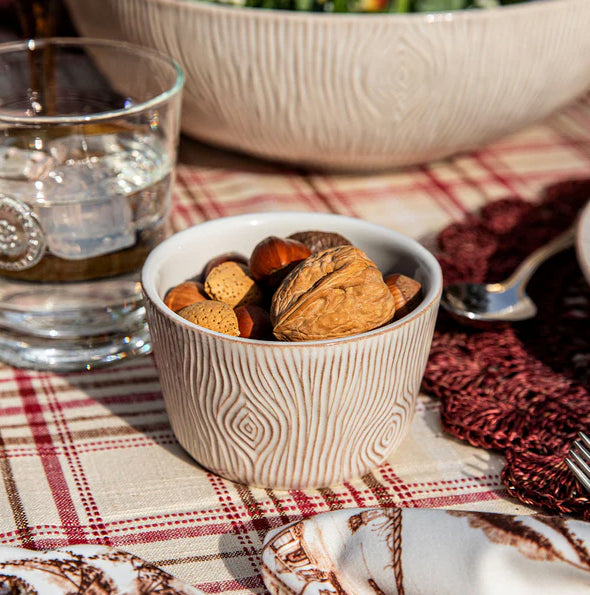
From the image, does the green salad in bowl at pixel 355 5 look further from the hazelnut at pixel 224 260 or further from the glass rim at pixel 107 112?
the hazelnut at pixel 224 260

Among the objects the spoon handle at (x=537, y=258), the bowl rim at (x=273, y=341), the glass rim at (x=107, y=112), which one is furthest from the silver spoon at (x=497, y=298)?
the glass rim at (x=107, y=112)

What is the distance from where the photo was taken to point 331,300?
44 cm

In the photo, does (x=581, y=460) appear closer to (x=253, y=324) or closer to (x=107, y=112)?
(x=253, y=324)

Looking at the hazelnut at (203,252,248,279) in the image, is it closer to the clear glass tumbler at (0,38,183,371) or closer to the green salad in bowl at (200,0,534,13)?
the clear glass tumbler at (0,38,183,371)

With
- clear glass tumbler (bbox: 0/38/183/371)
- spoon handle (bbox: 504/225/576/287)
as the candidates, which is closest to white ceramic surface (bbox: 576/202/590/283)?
spoon handle (bbox: 504/225/576/287)

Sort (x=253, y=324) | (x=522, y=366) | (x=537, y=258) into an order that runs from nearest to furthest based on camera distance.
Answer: (x=253, y=324) < (x=522, y=366) < (x=537, y=258)

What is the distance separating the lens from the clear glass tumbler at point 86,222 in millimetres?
550

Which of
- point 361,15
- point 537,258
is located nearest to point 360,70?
point 361,15

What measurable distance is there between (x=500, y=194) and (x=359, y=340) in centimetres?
47

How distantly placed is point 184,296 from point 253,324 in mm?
46

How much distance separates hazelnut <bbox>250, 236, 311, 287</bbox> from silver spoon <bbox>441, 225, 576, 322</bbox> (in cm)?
15

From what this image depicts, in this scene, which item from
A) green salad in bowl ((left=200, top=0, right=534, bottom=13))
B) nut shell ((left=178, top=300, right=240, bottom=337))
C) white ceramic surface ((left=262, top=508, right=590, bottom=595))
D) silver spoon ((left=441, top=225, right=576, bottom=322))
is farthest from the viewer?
green salad in bowl ((left=200, top=0, right=534, bottom=13))

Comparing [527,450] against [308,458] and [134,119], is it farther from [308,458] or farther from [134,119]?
[134,119]

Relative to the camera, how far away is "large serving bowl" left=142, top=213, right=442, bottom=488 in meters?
0.42
